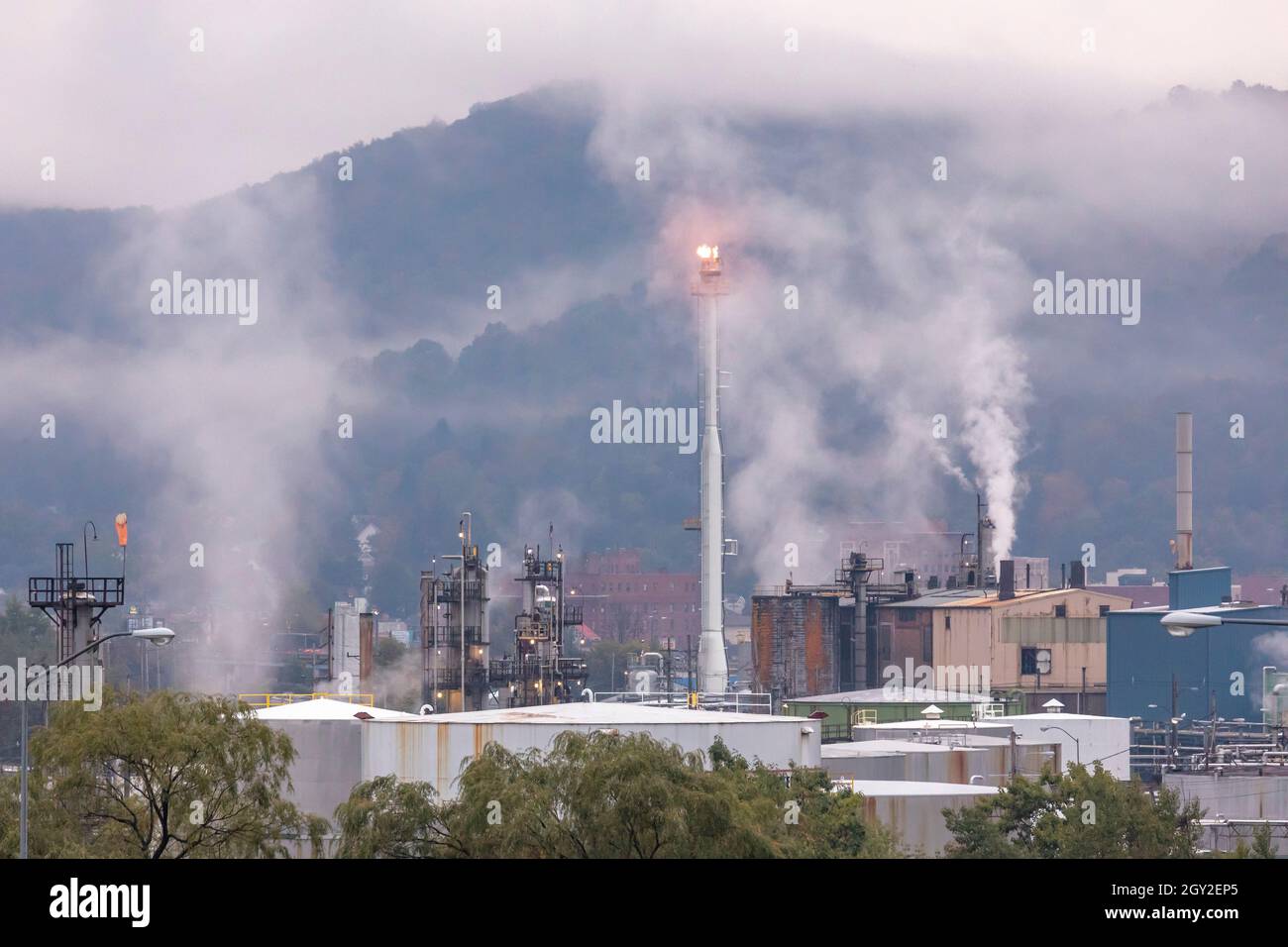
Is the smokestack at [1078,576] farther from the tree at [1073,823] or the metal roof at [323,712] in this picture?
the metal roof at [323,712]

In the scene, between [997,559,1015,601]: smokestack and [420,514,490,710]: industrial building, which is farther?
[997,559,1015,601]: smokestack

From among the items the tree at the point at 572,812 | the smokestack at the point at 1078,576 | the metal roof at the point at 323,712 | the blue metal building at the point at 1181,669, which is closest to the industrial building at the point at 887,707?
the blue metal building at the point at 1181,669

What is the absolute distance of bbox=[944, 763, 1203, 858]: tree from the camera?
49750 mm

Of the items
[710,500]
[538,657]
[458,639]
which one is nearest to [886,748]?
[538,657]

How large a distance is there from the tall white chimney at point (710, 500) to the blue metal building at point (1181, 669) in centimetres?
2001

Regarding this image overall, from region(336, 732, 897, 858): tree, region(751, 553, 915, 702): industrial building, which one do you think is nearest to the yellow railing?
region(336, 732, 897, 858): tree

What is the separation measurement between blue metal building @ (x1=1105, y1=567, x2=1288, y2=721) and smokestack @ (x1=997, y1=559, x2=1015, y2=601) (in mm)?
8617

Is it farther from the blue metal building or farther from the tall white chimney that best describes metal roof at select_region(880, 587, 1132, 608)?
the tall white chimney

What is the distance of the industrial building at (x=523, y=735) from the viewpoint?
45344 mm

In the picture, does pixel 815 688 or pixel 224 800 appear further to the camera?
pixel 815 688
